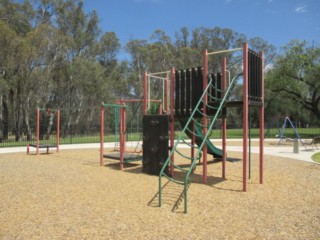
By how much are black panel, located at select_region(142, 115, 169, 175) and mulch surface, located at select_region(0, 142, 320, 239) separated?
0.41 m

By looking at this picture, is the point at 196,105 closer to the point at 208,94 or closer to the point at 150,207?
the point at 208,94

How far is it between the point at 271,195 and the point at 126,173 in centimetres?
421

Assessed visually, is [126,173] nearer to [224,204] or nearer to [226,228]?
[224,204]

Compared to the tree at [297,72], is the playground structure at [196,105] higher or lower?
lower

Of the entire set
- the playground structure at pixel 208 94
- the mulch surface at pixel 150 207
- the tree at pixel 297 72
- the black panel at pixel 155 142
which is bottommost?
the mulch surface at pixel 150 207

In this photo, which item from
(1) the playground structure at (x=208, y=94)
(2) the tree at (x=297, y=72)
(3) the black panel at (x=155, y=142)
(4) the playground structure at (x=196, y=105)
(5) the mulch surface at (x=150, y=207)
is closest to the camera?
(5) the mulch surface at (x=150, y=207)

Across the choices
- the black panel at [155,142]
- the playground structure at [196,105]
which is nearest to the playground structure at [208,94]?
the playground structure at [196,105]

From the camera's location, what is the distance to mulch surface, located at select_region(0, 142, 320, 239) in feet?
13.3

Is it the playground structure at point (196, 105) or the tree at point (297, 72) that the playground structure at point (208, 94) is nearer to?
the playground structure at point (196, 105)

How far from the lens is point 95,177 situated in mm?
8016

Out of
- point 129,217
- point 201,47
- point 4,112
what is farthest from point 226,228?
point 201,47

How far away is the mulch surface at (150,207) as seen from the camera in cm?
407

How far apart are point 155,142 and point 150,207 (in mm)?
3172

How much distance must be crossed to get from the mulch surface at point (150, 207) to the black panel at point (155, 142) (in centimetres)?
41
